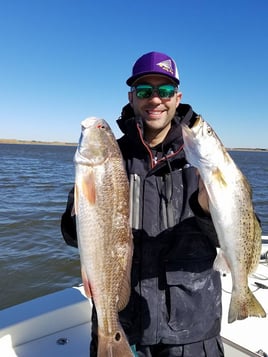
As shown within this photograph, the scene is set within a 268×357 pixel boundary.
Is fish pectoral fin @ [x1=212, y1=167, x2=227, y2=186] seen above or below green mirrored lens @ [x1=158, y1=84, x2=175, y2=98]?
below

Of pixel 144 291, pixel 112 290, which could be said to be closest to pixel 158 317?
pixel 144 291

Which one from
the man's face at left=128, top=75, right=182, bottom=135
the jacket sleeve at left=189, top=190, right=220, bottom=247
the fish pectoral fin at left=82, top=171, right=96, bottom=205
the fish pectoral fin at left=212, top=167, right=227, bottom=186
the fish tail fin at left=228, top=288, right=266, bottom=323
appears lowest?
the fish tail fin at left=228, top=288, right=266, bottom=323

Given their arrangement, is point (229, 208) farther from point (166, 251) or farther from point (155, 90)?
point (155, 90)

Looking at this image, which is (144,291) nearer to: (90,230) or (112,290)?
(112,290)

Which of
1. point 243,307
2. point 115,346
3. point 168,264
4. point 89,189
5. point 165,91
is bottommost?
point 115,346

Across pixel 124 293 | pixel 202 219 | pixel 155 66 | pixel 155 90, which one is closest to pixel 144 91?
pixel 155 90

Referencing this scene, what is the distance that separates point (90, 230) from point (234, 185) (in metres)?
1.07

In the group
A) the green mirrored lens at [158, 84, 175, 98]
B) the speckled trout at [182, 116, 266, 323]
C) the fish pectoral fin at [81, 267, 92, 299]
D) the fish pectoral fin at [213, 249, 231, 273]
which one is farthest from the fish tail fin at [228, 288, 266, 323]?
the green mirrored lens at [158, 84, 175, 98]

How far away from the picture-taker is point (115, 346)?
2.72 metres

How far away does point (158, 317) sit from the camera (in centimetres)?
299

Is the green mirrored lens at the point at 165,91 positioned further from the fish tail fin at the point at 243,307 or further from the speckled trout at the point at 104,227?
the fish tail fin at the point at 243,307

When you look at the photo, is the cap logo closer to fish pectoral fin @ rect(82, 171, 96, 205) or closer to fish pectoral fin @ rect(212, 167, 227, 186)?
fish pectoral fin @ rect(212, 167, 227, 186)

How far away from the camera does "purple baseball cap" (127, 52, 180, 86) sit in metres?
3.14

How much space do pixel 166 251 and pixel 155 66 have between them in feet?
5.02
